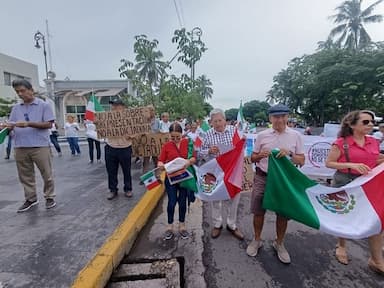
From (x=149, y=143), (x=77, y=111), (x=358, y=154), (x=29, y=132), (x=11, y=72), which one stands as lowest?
(x=149, y=143)

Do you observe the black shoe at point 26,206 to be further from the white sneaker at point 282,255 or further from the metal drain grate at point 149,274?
the white sneaker at point 282,255

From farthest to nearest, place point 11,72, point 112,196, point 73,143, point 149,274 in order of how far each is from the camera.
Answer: point 11,72
point 73,143
point 112,196
point 149,274

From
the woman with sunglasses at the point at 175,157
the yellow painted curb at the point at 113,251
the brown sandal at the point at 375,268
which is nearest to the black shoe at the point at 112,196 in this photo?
the yellow painted curb at the point at 113,251

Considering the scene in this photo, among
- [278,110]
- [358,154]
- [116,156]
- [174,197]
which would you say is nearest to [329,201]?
[358,154]

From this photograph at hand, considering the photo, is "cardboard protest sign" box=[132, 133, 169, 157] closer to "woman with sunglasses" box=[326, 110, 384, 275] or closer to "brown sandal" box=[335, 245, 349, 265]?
"woman with sunglasses" box=[326, 110, 384, 275]

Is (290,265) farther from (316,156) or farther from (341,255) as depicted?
(316,156)

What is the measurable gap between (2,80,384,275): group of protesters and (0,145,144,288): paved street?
340mm

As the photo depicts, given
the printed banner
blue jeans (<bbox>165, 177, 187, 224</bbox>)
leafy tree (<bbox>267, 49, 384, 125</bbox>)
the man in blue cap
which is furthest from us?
leafy tree (<bbox>267, 49, 384, 125</bbox>)

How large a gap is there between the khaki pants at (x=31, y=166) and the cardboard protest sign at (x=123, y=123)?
0.93 meters

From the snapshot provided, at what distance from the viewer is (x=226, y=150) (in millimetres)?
3152

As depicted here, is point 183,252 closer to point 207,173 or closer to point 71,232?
point 207,173

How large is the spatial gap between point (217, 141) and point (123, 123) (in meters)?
1.87

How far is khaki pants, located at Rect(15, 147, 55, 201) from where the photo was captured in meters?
3.53

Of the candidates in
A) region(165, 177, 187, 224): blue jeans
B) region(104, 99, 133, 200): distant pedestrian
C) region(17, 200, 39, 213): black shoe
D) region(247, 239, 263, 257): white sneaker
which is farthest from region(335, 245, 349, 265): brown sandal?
region(17, 200, 39, 213): black shoe
